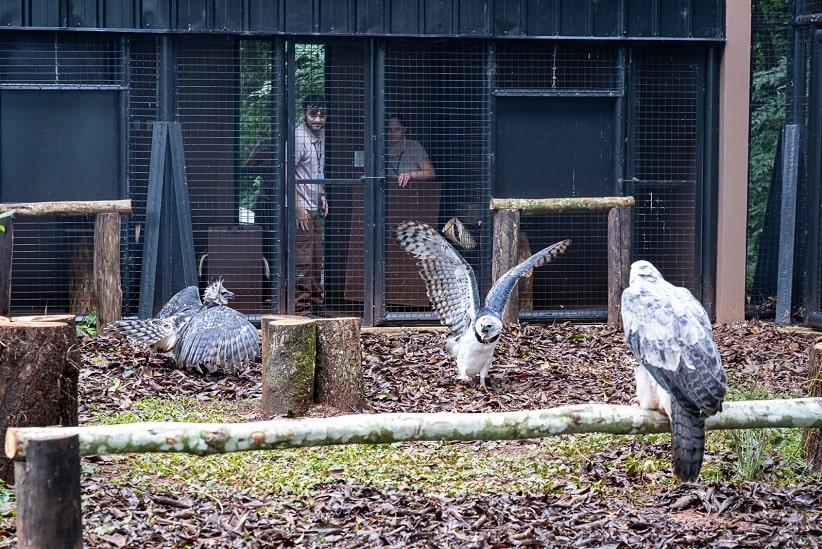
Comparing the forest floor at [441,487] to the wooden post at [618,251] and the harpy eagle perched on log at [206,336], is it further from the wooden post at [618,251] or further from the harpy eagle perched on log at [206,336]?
the wooden post at [618,251]

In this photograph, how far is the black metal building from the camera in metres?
11.2

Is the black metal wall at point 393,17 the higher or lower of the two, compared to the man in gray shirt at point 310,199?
higher

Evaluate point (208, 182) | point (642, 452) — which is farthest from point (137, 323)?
point (642, 452)

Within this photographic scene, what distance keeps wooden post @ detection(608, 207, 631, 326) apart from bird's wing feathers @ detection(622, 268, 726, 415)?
591 centimetres

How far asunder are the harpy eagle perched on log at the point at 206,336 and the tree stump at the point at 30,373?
298 cm

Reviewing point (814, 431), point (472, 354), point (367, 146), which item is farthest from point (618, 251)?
point (814, 431)

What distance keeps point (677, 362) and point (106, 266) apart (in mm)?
7104

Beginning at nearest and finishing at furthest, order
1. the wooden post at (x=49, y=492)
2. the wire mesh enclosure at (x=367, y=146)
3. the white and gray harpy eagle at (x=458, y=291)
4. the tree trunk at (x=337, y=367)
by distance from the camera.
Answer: the wooden post at (x=49, y=492) < the tree trunk at (x=337, y=367) < the white and gray harpy eagle at (x=458, y=291) < the wire mesh enclosure at (x=367, y=146)

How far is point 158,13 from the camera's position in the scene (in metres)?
11.1

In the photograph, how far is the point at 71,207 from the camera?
35.6ft

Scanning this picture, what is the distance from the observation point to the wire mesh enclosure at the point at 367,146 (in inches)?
447

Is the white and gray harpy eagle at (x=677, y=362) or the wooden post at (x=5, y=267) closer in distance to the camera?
the white and gray harpy eagle at (x=677, y=362)

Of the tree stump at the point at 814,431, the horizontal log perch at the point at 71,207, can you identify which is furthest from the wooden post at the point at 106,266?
the tree stump at the point at 814,431

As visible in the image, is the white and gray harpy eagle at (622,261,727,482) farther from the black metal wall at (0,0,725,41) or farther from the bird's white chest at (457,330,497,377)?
the black metal wall at (0,0,725,41)
